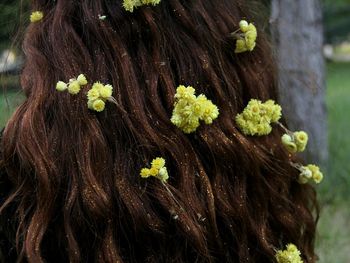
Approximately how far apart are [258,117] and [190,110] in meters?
0.17

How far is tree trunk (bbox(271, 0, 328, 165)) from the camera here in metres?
3.00

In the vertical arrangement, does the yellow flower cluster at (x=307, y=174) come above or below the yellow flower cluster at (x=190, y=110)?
below

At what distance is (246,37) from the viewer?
138 centimetres

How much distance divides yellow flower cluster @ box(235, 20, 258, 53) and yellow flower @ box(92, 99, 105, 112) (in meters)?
0.33

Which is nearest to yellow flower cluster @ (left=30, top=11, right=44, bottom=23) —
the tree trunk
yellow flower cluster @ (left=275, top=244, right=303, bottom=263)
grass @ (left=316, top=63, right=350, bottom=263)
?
yellow flower cluster @ (left=275, top=244, right=303, bottom=263)

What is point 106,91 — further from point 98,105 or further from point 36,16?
point 36,16

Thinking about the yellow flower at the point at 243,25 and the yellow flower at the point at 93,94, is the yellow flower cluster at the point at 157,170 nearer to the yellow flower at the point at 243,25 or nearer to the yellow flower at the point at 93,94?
the yellow flower at the point at 93,94

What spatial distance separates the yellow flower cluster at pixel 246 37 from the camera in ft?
4.55

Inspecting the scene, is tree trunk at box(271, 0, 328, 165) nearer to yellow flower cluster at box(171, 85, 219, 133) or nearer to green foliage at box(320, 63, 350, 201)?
green foliage at box(320, 63, 350, 201)

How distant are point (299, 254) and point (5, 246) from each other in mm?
649

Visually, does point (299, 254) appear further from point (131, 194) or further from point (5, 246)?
point (5, 246)

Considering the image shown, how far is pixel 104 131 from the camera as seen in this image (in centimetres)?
128

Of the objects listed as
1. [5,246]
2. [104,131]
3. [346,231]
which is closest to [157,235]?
[104,131]

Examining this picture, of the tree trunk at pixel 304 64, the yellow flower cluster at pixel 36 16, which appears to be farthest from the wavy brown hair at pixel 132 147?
the tree trunk at pixel 304 64
